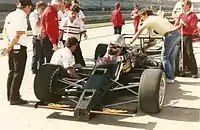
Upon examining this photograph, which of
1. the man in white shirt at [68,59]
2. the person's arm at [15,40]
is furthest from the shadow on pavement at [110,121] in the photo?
the person's arm at [15,40]

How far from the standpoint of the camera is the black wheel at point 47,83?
5844mm

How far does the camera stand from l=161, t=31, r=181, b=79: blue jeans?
26.4ft

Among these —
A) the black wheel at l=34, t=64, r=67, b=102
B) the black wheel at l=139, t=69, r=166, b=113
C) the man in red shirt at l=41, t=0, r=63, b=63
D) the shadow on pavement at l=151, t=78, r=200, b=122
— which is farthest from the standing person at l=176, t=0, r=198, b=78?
the black wheel at l=34, t=64, r=67, b=102

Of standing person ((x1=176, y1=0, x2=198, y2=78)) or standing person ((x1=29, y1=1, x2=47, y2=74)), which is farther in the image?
standing person ((x1=29, y1=1, x2=47, y2=74))

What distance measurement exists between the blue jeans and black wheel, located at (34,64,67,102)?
9.51 ft

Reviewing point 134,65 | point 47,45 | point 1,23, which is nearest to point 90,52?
point 47,45

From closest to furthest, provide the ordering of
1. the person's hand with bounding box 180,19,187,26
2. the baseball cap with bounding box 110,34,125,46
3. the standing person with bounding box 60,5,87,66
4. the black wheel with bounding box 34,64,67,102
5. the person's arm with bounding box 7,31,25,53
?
the black wheel with bounding box 34,64,67,102 → the person's arm with bounding box 7,31,25,53 → the baseball cap with bounding box 110,34,125,46 → the person's hand with bounding box 180,19,187,26 → the standing person with bounding box 60,5,87,66

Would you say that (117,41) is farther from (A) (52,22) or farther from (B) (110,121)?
(A) (52,22)

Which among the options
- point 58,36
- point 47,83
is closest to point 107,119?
point 47,83

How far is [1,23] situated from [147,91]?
66.9 feet

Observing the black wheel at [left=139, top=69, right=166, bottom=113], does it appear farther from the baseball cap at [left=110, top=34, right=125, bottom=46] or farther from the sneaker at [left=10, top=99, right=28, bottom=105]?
the sneaker at [left=10, top=99, right=28, bottom=105]

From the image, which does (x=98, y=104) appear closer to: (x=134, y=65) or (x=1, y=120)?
(x=1, y=120)

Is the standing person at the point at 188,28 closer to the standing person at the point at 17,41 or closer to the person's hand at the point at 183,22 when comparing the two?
the person's hand at the point at 183,22

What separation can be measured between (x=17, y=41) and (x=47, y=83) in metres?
0.91
